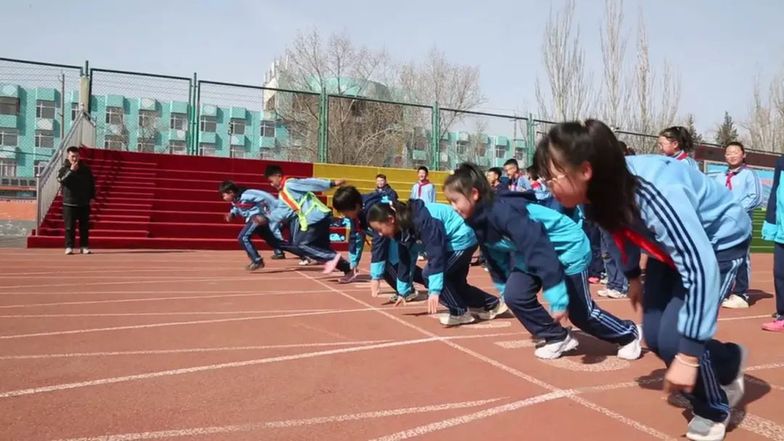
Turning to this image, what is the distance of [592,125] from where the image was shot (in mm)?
2350

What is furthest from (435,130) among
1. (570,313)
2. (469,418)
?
(469,418)

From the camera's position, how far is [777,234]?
520cm

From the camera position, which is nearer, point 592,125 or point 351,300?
point 592,125

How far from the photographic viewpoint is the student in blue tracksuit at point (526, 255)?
3863 mm

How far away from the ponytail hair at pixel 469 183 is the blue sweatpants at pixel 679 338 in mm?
1458

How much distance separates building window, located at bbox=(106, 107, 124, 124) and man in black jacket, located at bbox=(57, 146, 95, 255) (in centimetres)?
597

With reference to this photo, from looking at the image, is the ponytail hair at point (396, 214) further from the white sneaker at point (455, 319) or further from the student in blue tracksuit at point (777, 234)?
the student in blue tracksuit at point (777, 234)

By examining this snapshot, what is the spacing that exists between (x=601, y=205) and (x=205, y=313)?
417 cm

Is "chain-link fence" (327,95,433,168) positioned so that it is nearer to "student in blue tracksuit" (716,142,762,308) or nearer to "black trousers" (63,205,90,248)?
"black trousers" (63,205,90,248)

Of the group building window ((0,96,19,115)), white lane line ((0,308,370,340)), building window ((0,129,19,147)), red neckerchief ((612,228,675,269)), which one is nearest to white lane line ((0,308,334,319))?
white lane line ((0,308,370,340))

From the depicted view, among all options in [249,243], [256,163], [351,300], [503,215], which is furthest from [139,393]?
[256,163]

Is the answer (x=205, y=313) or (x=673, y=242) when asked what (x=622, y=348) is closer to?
(x=673, y=242)

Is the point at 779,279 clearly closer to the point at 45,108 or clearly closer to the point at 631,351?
the point at 631,351

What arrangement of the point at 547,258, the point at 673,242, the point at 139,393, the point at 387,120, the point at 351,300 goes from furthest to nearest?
the point at 387,120 < the point at 351,300 < the point at 547,258 < the point at 139,393 < the point at 673,242
